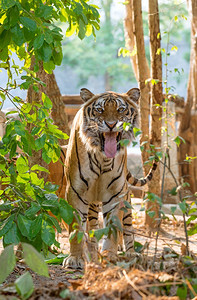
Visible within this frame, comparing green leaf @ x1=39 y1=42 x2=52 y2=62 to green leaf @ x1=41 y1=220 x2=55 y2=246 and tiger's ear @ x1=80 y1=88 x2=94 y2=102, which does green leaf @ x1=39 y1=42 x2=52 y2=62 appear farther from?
tiger's ear @ x1=80 y1=88 x2=94 y2=102

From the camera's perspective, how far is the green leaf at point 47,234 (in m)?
2.69

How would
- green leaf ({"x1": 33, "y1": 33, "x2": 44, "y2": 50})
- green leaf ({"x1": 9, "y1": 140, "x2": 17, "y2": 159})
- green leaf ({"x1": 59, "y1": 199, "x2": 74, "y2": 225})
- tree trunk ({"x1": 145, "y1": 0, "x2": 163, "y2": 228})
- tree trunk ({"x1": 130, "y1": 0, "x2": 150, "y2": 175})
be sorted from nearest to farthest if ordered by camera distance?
green leaf ({"x1": 33, "y1": 33, "x2": 44, "y2": 50})
green leaf ({"x1": 59, "y1": 199, "x2": 74, "y2": 225})
green leaf ({"x1": 9, "y1": 140, "x2": 17, "y2": 159})
tree trunk ({"x1": 145, "y1": 0, "x2": 163, "y2": 228})
tree trunk ({"x1": 130, "y1": 0, "x2": 150, "y2": 175})

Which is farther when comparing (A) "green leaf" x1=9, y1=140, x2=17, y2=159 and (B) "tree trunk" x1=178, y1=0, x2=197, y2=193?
(B) "tree trunk" x1=178, y1=0, x2=197, y2=193

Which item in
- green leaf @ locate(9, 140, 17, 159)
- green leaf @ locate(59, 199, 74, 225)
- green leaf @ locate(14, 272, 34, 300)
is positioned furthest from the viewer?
green leaf @ locate(9, 140, 17, 159)

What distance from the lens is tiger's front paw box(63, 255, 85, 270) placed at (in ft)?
12.0

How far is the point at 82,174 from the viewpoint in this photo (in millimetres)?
3871

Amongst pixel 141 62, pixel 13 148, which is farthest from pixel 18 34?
pixel 141 62

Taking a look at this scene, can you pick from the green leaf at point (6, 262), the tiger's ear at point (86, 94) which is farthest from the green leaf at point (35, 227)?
the tiger's ear at point (86, 94)

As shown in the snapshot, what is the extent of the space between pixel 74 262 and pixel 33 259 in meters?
1.81

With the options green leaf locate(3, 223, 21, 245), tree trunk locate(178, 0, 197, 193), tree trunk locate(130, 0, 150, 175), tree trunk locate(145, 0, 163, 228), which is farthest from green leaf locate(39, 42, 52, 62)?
tree trunk locate(178, 0, 197, 193)

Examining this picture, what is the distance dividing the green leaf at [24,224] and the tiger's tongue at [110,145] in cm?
113

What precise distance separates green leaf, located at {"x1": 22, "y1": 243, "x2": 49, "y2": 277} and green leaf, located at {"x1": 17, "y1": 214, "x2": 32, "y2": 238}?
0.76 m

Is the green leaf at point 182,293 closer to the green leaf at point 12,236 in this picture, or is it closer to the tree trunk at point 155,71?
the green leaf at point 12,236

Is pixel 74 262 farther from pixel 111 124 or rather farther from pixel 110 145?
pixel 111 124
